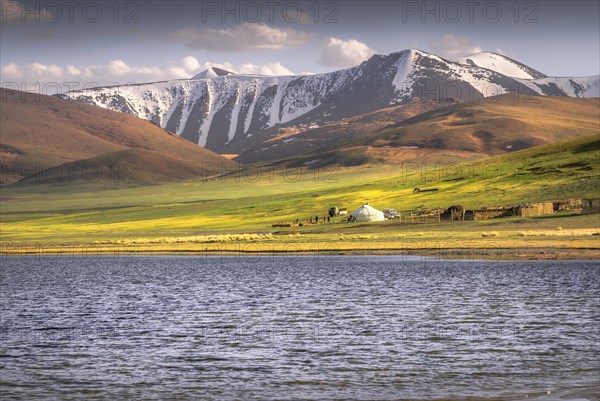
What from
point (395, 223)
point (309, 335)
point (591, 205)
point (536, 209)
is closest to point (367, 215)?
point (395, 223)

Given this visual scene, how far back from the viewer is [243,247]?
4176 inches

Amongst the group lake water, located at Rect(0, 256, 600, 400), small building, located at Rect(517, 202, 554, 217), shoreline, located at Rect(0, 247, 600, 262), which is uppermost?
small building, located at Rect(517, 202, 554, 217)

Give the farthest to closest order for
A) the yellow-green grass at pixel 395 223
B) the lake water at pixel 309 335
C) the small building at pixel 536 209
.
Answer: the small building at pixel 536 209, the yellow-green grass at pixel 395 223, the lake water at pixel 309 335

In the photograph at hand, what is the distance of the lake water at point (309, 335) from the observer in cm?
2839

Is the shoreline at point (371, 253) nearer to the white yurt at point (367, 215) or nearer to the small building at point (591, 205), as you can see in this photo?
the small building at point (591, 205)

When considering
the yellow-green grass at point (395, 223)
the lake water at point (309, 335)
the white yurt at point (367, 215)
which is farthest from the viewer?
the white yurt at point (367, 215)

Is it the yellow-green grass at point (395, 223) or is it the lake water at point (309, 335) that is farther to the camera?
the yellow-green grass at point (395, 223)

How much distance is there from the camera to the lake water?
28.4 m

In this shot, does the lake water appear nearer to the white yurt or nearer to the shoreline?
the shoreline

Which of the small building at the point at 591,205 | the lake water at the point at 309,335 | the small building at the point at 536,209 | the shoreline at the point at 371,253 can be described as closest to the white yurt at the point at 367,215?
the small building at the point at 536,209

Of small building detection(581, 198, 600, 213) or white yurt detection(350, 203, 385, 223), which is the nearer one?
small building detection(581, 198, 600, 213)

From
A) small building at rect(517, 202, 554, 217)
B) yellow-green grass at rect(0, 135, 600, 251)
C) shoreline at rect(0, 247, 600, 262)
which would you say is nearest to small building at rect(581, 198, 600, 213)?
small building at rect(517, 202, 554, 217)

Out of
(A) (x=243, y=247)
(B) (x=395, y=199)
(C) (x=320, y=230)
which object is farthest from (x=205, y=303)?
(B) (x=395, y=199)

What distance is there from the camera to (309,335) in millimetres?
39125
